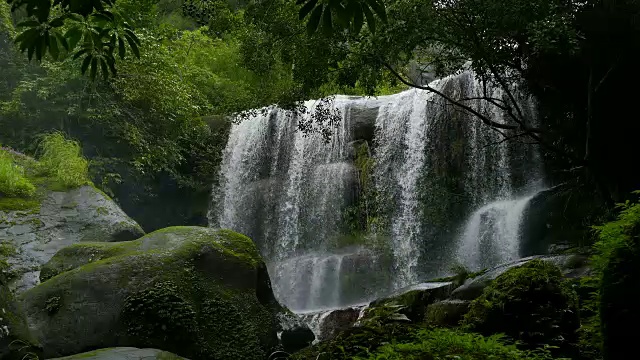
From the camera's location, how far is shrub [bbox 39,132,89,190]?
13.1 meters

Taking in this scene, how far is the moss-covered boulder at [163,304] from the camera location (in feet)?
21.0

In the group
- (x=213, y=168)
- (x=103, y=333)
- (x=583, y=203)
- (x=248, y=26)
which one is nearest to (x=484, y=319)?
(x=103, y=333)

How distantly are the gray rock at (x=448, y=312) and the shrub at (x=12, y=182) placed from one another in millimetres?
9360

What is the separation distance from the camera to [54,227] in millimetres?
11477

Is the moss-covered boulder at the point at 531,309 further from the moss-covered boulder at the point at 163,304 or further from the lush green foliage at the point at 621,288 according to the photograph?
the moss-covered boulder at the point at 163,304

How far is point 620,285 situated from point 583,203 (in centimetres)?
1002

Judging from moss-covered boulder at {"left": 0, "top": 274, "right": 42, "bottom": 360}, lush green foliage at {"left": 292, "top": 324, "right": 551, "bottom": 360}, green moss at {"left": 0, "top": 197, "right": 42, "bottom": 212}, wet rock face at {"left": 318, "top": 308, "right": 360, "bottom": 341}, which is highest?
green moss at {"left": 0, "top": 197, "right": 42, "bottom": 212}

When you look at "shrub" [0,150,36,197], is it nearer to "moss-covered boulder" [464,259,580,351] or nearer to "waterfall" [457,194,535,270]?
"moss-covered boulder" [464,259,580,351]

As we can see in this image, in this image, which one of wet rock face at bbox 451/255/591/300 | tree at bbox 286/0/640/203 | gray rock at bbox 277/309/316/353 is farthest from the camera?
gray rock at bbox 277/309/316/353

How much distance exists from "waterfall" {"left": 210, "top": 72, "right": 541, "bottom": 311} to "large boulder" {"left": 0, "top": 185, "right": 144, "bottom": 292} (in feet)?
13.5

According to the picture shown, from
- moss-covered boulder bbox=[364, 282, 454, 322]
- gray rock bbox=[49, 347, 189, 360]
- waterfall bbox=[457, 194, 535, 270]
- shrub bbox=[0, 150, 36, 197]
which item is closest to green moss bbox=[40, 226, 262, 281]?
moss-covered boulder bbox=[364, 282, 454, 322]

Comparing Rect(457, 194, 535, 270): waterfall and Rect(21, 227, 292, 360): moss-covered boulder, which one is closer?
Rect(21, 227, 292, 360): moss-covered boulder

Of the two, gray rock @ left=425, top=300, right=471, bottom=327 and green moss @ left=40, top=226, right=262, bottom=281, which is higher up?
green moss @ left=40, top=226, right=262, bottom=281

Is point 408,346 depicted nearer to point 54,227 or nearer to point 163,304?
point 163,304
